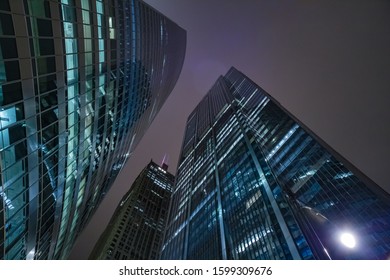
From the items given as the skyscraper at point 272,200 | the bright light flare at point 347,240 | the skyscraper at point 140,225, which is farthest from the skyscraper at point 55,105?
the skyscraper at point 140,225

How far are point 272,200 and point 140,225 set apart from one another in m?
104

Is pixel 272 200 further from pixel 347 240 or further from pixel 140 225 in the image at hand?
pixel 140 225

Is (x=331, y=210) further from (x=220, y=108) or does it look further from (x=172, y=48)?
(x=220, y=108)

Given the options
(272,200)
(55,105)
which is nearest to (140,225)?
(272,200)

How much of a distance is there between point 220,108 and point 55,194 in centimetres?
10614

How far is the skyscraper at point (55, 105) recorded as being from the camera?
16.6 metres

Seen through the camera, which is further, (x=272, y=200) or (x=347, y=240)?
(x=272, y=200)

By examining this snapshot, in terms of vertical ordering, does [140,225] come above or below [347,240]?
below

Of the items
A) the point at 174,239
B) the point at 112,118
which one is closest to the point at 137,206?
the point at 174,239

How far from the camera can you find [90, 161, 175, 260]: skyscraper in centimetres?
12116

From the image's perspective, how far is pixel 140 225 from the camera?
455 ft

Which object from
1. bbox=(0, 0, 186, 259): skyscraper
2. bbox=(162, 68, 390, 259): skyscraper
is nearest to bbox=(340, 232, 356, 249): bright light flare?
bbox=(162, 68, 390, 259): skyscraper

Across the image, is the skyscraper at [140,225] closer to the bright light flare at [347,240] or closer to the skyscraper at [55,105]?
the skyscraper at [55,105]

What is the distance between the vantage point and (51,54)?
65.7 feet
